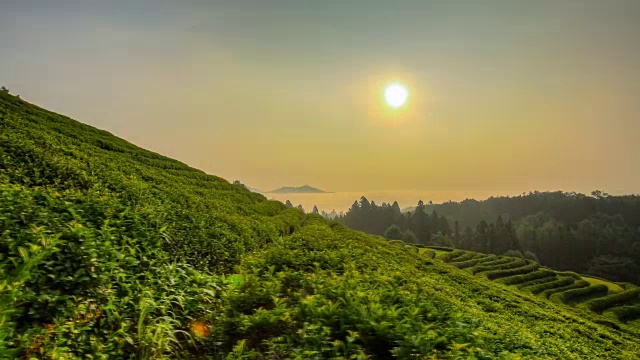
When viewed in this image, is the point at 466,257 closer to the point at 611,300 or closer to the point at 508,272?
the point at 508,272

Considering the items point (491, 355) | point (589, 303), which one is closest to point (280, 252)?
point (491, 355)

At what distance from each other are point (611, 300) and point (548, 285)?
22.2 feet

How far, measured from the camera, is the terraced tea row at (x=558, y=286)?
44.6 metres

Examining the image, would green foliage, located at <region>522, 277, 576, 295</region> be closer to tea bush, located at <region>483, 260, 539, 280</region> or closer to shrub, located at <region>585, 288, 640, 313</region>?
tea bush, located at <region>483, 260, 539, 280</region>

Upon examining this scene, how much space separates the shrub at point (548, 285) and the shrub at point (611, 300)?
508 cm

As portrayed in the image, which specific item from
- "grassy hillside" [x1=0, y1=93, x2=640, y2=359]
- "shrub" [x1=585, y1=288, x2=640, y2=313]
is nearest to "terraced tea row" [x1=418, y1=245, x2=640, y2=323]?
"shrub" [x1=585, y1=288, x2=640, y2=313]

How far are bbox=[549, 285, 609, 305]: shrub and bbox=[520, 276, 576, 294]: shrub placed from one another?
235 centimetres

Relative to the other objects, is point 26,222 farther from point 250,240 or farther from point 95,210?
point 250,240

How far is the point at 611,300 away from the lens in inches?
1879

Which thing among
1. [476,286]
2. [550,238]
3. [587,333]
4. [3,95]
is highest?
[550,238]

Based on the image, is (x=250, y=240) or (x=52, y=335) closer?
(x=52, y=335)

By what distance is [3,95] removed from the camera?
1998 centimetres

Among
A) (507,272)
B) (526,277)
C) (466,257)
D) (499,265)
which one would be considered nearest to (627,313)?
(526,277)

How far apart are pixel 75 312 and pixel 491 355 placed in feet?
14.4
